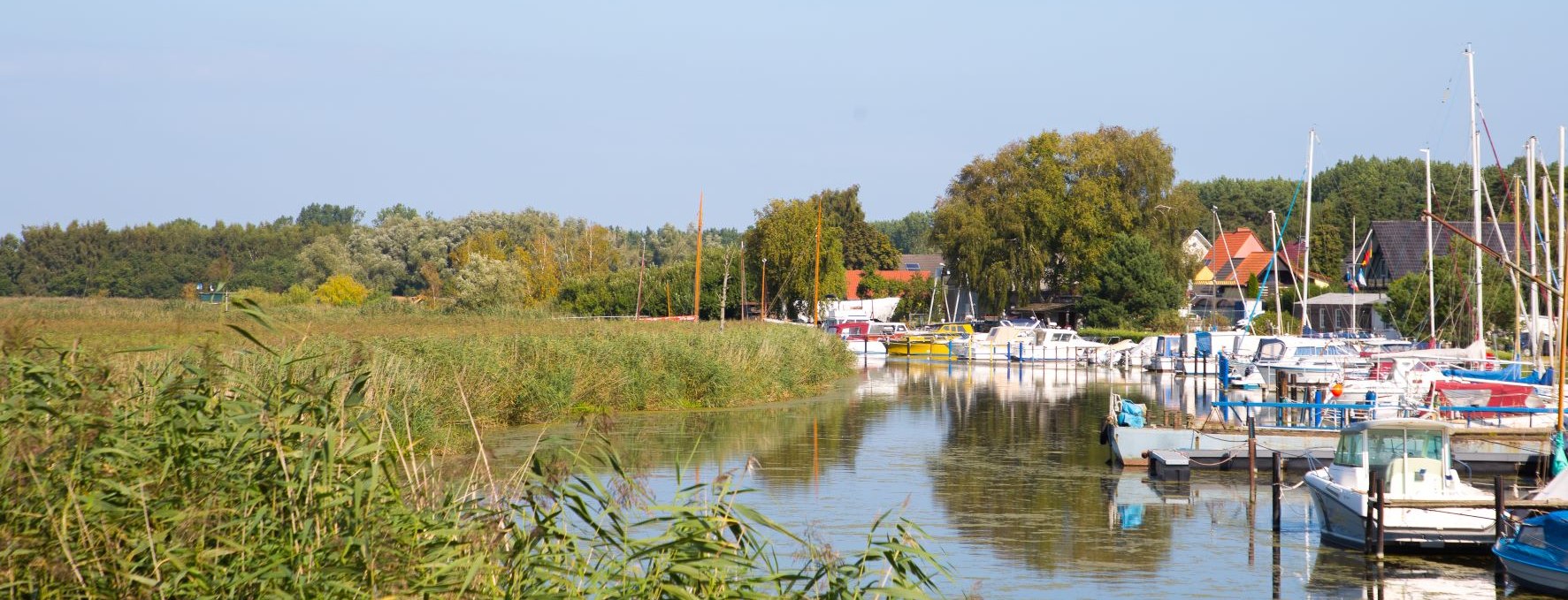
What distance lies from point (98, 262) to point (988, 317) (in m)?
50.1

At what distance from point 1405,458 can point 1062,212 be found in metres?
57.1

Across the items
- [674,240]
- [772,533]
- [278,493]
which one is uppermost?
[674,240]

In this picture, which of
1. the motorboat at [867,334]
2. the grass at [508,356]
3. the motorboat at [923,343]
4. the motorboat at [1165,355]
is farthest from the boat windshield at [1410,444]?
the motorboat at [923,343]

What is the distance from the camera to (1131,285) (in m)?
71.0

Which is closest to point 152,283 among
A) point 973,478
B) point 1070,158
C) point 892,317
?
point 892,317

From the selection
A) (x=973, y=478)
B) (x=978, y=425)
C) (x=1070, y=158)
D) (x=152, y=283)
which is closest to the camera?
(x=973, y=478)

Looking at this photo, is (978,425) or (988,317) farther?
(988,317)

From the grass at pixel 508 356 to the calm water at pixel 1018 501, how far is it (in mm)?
1084

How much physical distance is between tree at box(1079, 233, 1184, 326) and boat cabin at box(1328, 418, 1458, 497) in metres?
53.2

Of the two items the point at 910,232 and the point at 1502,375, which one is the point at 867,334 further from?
the point at 910,232

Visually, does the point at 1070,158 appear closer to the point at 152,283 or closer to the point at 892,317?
the point at 892,317

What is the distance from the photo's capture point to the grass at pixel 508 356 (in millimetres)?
21812

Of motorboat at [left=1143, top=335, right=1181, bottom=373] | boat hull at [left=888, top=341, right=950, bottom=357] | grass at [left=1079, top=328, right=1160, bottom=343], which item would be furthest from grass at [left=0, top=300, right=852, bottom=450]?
grass at [left=1079, top=328, right=1160, bottom=343]

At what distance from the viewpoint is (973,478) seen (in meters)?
24.3
